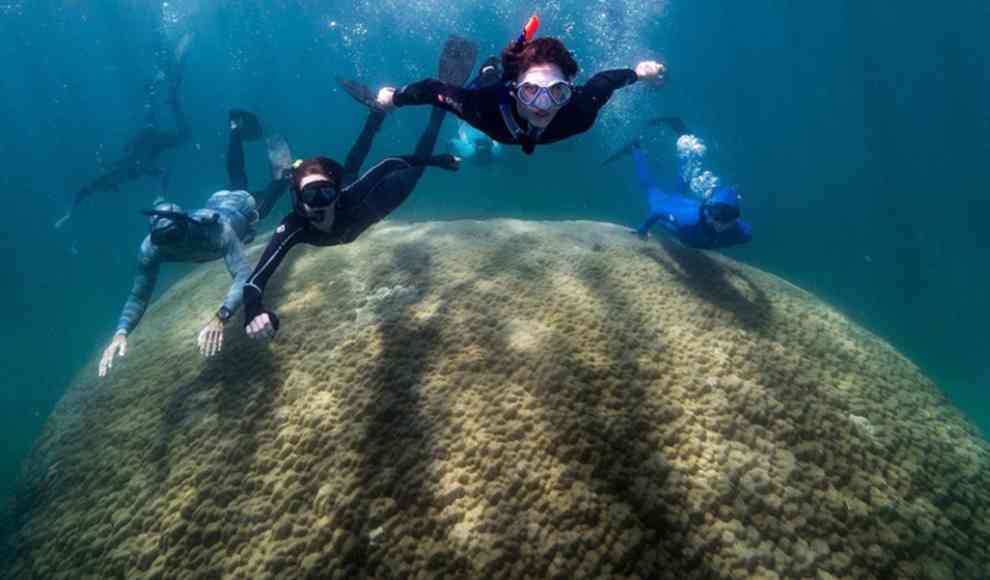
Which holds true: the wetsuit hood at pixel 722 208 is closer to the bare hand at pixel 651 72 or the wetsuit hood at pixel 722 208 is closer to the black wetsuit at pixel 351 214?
the bare hand at pixel 651 72

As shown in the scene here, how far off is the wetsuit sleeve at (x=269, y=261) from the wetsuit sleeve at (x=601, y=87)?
2944mm

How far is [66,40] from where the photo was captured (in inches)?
2379

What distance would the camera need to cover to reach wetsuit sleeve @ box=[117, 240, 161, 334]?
5.06 metres

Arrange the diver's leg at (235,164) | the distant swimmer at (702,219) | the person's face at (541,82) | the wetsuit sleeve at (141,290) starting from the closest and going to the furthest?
the person's face at (541,82) < the wetsuit sleeve at (141,290) < the distant swimmer at (702,219) < the diver's leg at (235,164)

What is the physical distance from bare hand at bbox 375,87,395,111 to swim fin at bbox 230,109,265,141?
5.48 metres

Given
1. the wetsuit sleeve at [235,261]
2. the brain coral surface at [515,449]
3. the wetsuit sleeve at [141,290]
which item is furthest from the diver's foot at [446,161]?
the wetsuit sleeve at [141,290]

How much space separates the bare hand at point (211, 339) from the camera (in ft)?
12.5

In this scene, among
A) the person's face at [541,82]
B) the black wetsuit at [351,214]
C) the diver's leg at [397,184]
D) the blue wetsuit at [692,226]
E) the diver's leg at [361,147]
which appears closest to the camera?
the person's face at [541,82]

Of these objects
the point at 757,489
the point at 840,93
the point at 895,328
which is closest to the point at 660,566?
the point at 757,489

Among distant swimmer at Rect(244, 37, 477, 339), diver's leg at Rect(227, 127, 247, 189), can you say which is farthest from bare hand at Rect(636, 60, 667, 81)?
diver's leg at Rect(227, 127, 247, 189)

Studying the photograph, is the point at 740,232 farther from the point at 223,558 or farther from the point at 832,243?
the point at 832,243

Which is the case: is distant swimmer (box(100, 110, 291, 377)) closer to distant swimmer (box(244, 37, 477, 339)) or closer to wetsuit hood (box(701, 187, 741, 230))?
distant swimmer (box(244, 37, 477, 339))

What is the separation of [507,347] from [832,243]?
106 ft

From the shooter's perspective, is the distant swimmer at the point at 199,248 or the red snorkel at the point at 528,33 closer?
the red snorkel at the point at 528,33
